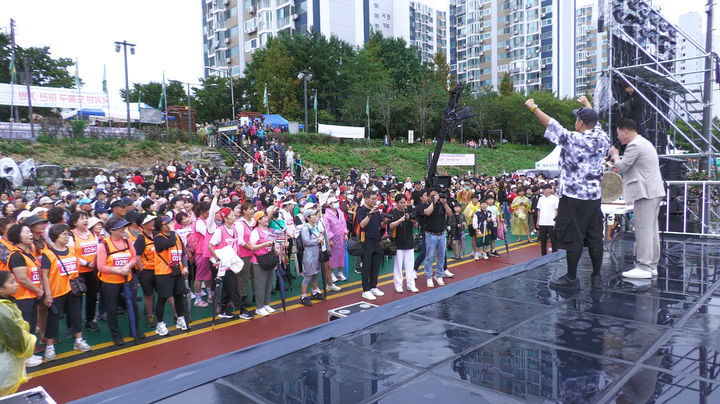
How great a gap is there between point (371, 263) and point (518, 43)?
7932 cm

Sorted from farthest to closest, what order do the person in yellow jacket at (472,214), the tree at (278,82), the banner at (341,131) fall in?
the tree at (278,82), the banner at (341,131), the person in yellow jacket at (472,214)

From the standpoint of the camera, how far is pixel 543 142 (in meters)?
55.8

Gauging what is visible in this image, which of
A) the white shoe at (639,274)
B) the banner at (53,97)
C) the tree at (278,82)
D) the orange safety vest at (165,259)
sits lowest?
Result: the orange safety vest at (165,259)

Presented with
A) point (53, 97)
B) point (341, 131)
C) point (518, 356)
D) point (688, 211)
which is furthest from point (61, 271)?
point (341, 131)

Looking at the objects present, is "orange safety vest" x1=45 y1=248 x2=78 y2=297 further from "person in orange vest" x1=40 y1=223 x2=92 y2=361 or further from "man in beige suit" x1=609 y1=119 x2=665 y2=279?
"man in beige suit" x1=609 y1=119 x2=665 y2=279

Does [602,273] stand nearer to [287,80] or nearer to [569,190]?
[569,190]

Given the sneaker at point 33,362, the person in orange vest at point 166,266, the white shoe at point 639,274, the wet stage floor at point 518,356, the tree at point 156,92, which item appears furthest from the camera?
the tree at point 156,92

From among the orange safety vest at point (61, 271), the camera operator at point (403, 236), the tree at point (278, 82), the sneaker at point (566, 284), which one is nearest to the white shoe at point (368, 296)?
the camera operator at point (403, 236)

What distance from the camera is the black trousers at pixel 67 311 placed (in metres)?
5.28

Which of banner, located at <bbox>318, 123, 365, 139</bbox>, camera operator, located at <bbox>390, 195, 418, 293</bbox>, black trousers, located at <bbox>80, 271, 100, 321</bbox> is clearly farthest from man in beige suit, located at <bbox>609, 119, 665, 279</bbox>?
banner, located at <bbox>318, 123, 365, 139</bbox>

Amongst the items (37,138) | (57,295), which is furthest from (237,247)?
(37,138)

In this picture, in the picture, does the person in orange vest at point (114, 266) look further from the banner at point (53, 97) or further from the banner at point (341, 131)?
the banner at point (341, 131)

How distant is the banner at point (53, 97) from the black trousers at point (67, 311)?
88.7ft

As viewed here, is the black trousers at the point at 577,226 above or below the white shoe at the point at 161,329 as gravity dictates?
above
